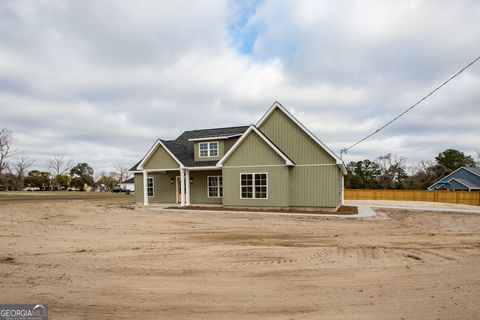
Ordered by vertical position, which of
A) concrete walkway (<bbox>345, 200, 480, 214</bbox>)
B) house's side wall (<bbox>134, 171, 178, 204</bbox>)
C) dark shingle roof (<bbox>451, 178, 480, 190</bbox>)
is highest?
house's side wall (<bbox>134, 171, 178, 204</bbox>)

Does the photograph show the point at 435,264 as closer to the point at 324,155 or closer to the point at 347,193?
the point at 324,155

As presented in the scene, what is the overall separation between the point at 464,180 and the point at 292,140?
38645 mm

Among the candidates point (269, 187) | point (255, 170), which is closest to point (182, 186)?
point (255, 170)

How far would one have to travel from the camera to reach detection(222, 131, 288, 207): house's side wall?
20.5m

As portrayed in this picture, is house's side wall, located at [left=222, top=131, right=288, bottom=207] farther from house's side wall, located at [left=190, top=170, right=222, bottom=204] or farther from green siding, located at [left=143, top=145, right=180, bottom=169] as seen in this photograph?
green siding, located at [left=143, top=145, right=180, bottom=169]

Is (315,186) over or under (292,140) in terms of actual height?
under

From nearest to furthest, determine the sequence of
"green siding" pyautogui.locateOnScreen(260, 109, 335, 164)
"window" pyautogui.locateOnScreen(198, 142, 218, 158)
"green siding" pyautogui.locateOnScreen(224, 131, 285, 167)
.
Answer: "green siding" pyautogui.locateOnScreen(224, 131, 285, 167)
"green siding" pyautogui.locateOnScreen(260, 109, 335, 164)
"window" pyautogui.locateOnScreen(198, 142, 218, 158)

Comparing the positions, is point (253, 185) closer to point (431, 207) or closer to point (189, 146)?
point (189, 146)

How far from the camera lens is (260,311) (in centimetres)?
493

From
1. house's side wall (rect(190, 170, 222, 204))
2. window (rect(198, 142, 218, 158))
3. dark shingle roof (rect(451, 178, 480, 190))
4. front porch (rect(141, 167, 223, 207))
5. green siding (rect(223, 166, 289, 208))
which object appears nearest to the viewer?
green siding (rect(223, 166, 289, 208))

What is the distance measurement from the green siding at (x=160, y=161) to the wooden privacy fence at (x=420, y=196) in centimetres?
2297

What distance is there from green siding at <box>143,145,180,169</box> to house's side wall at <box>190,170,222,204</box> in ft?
5.91

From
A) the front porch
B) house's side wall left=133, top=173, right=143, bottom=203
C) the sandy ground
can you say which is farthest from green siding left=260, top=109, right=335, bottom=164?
house's side wall left=133, top=173, right=143, bottom=203

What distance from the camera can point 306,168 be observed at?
2091 cm
